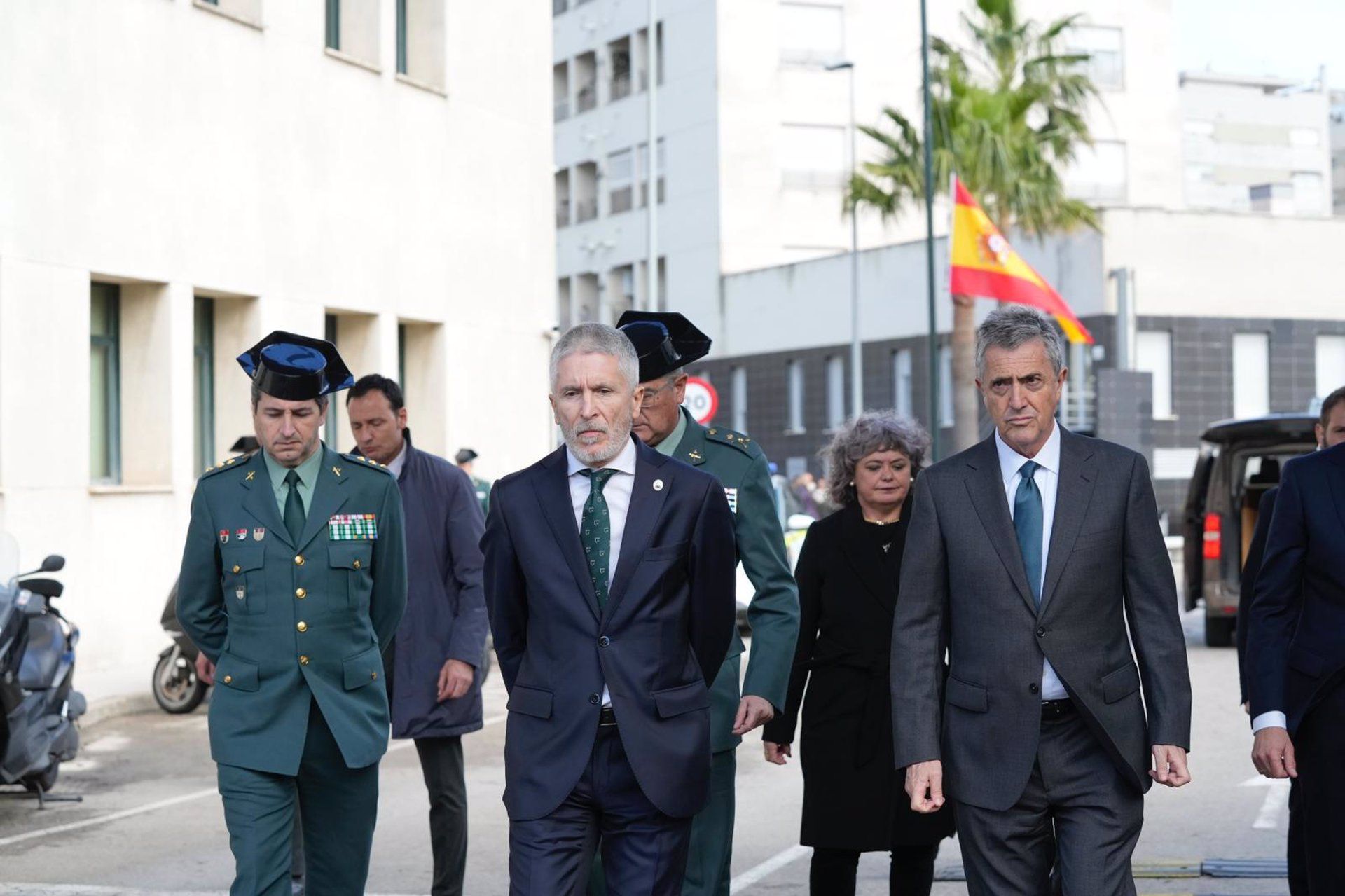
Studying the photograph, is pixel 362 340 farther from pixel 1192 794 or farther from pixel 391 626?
pixel 391 626

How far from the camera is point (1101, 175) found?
192 ft

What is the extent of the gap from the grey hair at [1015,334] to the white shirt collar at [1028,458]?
0.17 metres

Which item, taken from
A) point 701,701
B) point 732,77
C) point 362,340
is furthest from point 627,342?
point 732,77

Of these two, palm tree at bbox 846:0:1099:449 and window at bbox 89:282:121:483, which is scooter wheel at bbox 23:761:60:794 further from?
palm tree at bbox 846:0:1099:449

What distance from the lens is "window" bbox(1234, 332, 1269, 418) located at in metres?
45.1

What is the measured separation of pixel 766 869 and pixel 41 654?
429cm

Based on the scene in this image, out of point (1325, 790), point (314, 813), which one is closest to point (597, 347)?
point (314, 813)

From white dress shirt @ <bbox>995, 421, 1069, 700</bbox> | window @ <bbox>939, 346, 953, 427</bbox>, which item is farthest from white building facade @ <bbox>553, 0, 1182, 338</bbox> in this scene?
white dress shirt @ <bbox>995, 421, 1069, 700</bbox>

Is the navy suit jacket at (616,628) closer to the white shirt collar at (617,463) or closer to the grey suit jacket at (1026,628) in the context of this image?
the white shirt collar at (617,463)

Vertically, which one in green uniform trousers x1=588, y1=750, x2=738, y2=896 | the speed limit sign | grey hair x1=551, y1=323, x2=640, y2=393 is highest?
the speed limit sign

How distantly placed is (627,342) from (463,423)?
19399 millimetres

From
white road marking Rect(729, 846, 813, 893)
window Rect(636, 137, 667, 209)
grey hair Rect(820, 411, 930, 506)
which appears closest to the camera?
grey hair Rect(820, 411, 930, 506)

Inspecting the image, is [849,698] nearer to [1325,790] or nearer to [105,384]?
[1325,790]

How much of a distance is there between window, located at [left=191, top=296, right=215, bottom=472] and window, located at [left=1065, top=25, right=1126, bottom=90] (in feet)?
142
